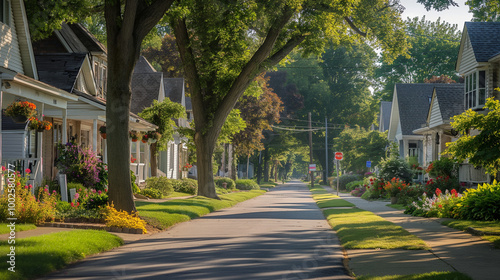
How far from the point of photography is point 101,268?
32.4ft

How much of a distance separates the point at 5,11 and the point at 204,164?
1495cm

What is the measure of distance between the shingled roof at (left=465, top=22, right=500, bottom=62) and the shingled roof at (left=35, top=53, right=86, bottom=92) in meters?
19.5

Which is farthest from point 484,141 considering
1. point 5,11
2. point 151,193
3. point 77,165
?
point 151,193

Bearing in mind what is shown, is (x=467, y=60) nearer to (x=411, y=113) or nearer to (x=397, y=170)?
(x=397, y=170)

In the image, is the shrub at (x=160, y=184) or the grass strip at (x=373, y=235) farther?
the shrub at (x=160, y=184)

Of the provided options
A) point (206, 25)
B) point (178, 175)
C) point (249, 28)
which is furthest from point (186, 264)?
point (178, 175)

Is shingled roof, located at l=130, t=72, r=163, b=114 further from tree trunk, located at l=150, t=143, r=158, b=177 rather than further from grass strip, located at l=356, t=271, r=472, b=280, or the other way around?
grass strip, located at l=356, t=271, r=472, b=280

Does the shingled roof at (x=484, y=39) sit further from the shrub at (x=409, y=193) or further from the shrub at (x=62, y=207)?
the shrub at (x=62, y=207)

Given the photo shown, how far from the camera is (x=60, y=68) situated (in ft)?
79.0

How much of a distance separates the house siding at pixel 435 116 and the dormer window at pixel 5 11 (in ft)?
87.8

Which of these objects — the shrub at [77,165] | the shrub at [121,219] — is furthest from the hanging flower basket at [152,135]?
the shrub at [121,219]

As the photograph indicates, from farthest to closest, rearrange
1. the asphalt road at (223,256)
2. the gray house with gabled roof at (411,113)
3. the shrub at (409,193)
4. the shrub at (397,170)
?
the gray house with gabled roof at (411,113) → the shrub at (397,170) → the shrub at (409,193) → the asphalt road at (223,256)

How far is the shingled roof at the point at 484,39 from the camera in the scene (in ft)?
96.4

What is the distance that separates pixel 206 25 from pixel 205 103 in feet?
14.2
